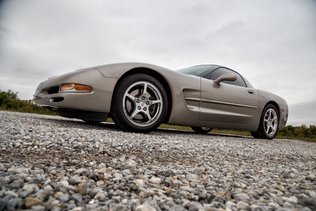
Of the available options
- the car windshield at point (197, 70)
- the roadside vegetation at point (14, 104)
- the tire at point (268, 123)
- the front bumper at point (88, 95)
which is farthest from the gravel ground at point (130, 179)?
the roadside vegetation at point (14, 104)

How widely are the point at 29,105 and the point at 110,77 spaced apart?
19.8ft

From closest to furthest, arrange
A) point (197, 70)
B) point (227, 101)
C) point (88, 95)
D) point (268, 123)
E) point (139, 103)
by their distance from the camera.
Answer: point (88, 95) → point (139, 103) → point (227, 101) → point (197, 70) → point (268, 123)

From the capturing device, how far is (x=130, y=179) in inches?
56.9

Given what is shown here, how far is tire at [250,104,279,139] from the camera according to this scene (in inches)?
202

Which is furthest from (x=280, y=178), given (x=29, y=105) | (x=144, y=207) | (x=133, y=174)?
(x=29, y=105)

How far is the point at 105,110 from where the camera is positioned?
3.19m

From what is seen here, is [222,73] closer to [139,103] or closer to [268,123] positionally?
[268,123]

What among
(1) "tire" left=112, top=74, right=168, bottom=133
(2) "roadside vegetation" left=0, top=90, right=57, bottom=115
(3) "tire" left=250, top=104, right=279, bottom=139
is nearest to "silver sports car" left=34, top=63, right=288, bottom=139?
(1) "tire" left=112, top=74, right=168, bottom=133

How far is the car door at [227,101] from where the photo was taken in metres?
4.05

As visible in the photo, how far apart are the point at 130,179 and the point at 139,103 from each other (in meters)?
1.97

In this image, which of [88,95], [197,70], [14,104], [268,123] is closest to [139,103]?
[88,95]

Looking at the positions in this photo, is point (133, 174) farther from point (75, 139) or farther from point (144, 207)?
point (75, 139)

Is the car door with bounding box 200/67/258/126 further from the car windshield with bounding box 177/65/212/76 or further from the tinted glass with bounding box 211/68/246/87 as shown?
the car windshield with bounding box 177/65/212/76

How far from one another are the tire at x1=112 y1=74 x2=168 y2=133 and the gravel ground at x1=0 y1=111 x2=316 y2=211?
2.92 ft
